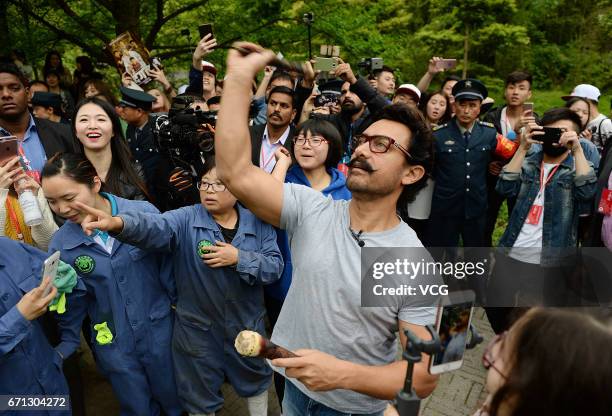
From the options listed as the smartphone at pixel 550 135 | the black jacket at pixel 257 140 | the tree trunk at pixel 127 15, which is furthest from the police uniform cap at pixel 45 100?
the smartphone at pixel 550 135

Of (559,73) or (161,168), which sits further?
(559,73)

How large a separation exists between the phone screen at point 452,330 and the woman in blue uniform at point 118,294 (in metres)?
1.84

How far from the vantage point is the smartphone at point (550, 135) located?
3.33 m

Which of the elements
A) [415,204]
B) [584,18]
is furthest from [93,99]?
[584,18]

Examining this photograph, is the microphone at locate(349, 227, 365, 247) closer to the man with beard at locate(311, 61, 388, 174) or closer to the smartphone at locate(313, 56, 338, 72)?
the man with beard at locate(311, 61, 388, 174)

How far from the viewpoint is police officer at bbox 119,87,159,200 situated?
3.96m

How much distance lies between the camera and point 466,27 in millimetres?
14898

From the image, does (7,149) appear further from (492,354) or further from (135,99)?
(492,354)

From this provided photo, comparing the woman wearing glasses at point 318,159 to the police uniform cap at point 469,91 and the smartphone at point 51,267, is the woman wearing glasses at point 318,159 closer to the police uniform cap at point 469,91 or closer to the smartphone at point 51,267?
the smartphone at point 51,267

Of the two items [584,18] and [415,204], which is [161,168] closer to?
[415,204]

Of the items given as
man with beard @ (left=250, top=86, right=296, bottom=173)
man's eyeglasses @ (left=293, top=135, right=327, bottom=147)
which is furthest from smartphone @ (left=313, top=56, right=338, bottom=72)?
man's eyeglasses @ (left=293, top=135, right=327, bottom=147)

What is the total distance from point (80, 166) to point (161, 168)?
129cm

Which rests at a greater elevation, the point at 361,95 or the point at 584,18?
the point at 584,18

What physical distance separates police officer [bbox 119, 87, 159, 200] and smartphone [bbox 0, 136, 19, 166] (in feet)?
4.32
